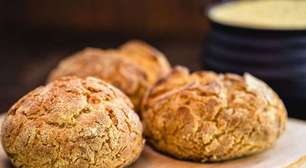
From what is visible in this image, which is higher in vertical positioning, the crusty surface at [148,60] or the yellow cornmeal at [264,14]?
the yellow cornmeal at [264,14]

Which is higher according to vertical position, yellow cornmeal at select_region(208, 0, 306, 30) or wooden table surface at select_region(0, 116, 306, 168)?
yellow cornmeal at select_region(208, 0, 306, 30)

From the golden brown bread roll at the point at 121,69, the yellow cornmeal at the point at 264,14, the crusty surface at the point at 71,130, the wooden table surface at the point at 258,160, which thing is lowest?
the wooden table surface at the point at 258,160

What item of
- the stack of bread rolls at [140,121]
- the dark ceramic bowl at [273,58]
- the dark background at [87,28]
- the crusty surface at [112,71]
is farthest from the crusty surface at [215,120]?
the dark background at [87,28]

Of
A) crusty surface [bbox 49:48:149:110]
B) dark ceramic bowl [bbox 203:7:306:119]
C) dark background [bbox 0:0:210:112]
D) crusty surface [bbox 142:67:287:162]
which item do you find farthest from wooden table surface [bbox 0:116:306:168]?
dark background [bbox 0:0:210:112]

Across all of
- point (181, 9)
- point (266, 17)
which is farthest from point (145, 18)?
point (266, 17)

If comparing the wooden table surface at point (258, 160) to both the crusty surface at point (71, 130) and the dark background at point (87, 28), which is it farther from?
the dark background at point (87, 28)

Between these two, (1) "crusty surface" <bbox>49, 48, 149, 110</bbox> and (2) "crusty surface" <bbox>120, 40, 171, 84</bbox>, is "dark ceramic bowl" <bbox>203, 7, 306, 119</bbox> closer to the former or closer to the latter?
(2) "crusty surface" <bbox>120, 40, 171, 84</bbox>

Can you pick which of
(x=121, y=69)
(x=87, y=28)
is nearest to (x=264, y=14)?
(x=121, y=69)
